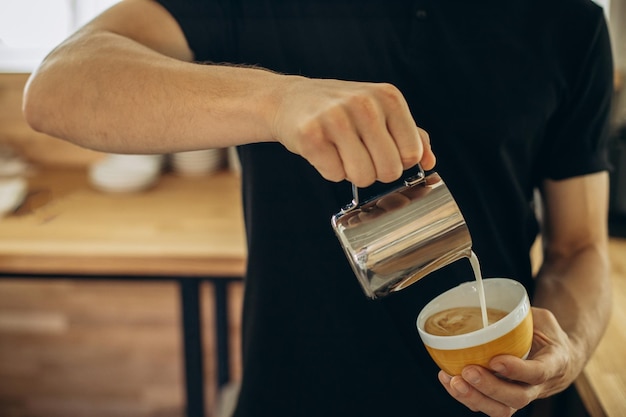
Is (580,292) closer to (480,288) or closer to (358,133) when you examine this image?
(480,288)

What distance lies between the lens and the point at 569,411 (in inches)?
50.4

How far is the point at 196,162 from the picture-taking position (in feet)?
7.23

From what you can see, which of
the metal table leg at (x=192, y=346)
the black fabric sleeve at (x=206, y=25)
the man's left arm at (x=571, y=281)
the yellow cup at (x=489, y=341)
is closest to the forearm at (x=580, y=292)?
the man's left arm at (x=571, y=281)

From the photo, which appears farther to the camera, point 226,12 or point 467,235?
point 226,12

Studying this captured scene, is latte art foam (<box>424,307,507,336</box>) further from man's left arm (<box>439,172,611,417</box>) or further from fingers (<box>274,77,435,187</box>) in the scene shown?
fingers (<box>274,77,435,187</box>)

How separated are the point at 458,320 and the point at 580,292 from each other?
0.34 m

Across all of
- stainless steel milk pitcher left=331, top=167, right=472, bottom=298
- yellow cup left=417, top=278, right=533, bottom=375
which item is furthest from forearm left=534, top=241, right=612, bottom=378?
stainless steel milk pitcher left=331, top=167, right=472, bottom=298

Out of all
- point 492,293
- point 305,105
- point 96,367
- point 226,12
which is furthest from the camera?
point 96,367

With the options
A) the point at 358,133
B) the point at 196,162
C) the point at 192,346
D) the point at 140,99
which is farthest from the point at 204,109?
the point at 196,162

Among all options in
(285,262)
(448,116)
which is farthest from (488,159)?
(285,262)

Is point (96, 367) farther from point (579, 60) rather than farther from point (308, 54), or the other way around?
point (579, 60)

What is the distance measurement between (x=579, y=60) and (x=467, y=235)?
48cm

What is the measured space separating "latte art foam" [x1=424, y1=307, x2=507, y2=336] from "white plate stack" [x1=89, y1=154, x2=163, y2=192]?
56.5 inches

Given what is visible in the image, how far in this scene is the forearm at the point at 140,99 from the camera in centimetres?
70
